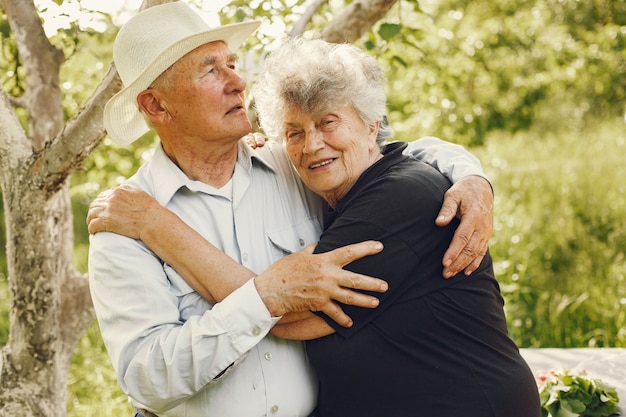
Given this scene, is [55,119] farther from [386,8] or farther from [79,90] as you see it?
[386,8]

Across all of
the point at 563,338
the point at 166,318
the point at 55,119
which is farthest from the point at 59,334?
the point at 563,338

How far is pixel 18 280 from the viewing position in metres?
2.87

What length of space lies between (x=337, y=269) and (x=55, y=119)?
173 cm

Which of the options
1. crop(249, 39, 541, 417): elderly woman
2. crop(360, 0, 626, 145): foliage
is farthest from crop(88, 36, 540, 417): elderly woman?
crop(360, 0, 626, 145): foliage

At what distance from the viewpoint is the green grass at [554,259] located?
15.7 ft

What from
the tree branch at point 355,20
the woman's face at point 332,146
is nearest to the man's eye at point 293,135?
the woman's face at point 332,146

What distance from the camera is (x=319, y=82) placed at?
88.5 inches

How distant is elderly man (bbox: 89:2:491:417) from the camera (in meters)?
2.05

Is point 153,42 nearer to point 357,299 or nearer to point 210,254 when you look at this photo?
point 210,254

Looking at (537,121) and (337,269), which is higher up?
(337,269)

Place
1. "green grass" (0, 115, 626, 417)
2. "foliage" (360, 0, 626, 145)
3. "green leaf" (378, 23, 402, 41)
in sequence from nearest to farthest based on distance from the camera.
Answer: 1. "green leaf" (378, 23, 402, 41)
2. "green grass" (0, 115, 626, 417)
3. "foliage" (360, 0, 626, 145)

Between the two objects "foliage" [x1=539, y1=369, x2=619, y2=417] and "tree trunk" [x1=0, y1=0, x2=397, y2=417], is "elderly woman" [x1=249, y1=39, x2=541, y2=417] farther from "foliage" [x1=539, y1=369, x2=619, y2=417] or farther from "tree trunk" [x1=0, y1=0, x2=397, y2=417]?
"tree trunk" [x1=0, y1=0, x2=397, y2=417]

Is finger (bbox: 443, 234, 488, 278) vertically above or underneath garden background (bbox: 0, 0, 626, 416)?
above

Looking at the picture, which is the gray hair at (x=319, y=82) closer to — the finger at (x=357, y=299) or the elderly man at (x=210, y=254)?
the elderly man at (x=210, y=254)
